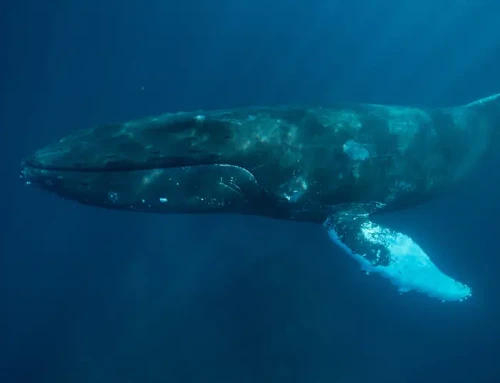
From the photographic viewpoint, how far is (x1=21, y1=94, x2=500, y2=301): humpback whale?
22.0 ft

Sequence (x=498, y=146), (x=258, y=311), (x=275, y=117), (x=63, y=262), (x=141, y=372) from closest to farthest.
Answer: (x=275, y=117) < (x=498, y=146) < (x=258, y=311) < (x=141, y=372) < (x=63, y=262)

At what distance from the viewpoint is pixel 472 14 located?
3628 centimetres

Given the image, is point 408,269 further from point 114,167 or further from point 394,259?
point 114,167

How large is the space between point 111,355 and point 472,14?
39.6m

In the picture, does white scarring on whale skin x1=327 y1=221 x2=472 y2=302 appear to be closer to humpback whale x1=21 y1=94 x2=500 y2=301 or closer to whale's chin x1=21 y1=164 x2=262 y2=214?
humpback whale x1=21 y1=94 x2=500 y2=301

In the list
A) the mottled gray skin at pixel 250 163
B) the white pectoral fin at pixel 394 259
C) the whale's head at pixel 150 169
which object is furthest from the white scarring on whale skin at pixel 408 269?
the whale's head at pixel 150 169

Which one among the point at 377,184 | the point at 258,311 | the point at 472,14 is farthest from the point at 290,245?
the point at 472,14

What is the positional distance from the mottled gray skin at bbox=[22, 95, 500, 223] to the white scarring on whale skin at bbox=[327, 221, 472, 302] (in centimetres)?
97

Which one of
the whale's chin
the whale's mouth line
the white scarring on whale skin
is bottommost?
the white scarring on whale skin

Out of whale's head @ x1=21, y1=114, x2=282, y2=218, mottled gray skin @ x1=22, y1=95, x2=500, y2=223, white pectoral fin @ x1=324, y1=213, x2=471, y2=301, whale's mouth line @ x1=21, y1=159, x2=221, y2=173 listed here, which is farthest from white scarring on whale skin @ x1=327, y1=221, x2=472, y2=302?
whale's mouth line @ x1=21, y1=159, x2=221, y2=173

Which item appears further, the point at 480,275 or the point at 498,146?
the point at 480,275

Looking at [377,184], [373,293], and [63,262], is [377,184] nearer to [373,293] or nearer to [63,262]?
[373,293]

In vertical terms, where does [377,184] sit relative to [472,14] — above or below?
below

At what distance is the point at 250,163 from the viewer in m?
7.38
